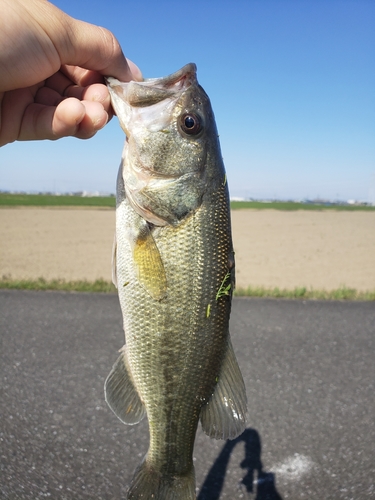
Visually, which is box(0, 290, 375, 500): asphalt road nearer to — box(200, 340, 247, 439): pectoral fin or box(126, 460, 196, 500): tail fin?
box(126, 460, 196, 500): tail fin

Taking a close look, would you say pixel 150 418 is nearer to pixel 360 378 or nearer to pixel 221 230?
pixel 221 230

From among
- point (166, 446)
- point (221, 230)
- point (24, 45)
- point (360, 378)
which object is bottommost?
point (360, 378)

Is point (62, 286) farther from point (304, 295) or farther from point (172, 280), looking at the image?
point (172, 280)

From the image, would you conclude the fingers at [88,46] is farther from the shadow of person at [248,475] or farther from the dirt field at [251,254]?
the dirt field at [251,254]

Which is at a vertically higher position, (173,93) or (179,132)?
(173,93)

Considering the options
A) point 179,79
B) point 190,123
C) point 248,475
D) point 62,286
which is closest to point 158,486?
point 190,123

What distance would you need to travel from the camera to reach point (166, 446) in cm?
224

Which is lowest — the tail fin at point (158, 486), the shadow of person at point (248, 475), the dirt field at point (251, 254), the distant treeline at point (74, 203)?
the shadow of person at point (248, 475)

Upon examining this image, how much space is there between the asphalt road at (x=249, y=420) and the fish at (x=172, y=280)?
9.56 feet

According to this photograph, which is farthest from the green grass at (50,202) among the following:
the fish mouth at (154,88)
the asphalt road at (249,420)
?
the fish mouth at (154,88)

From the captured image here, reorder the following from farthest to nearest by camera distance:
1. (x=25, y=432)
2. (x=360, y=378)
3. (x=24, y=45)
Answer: (x=360, y=378), (x=25, y=432), (x=24, y=45)

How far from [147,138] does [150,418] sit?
1357 millimetres

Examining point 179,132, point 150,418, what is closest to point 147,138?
point 179,132

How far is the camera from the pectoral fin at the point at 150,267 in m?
2.13
